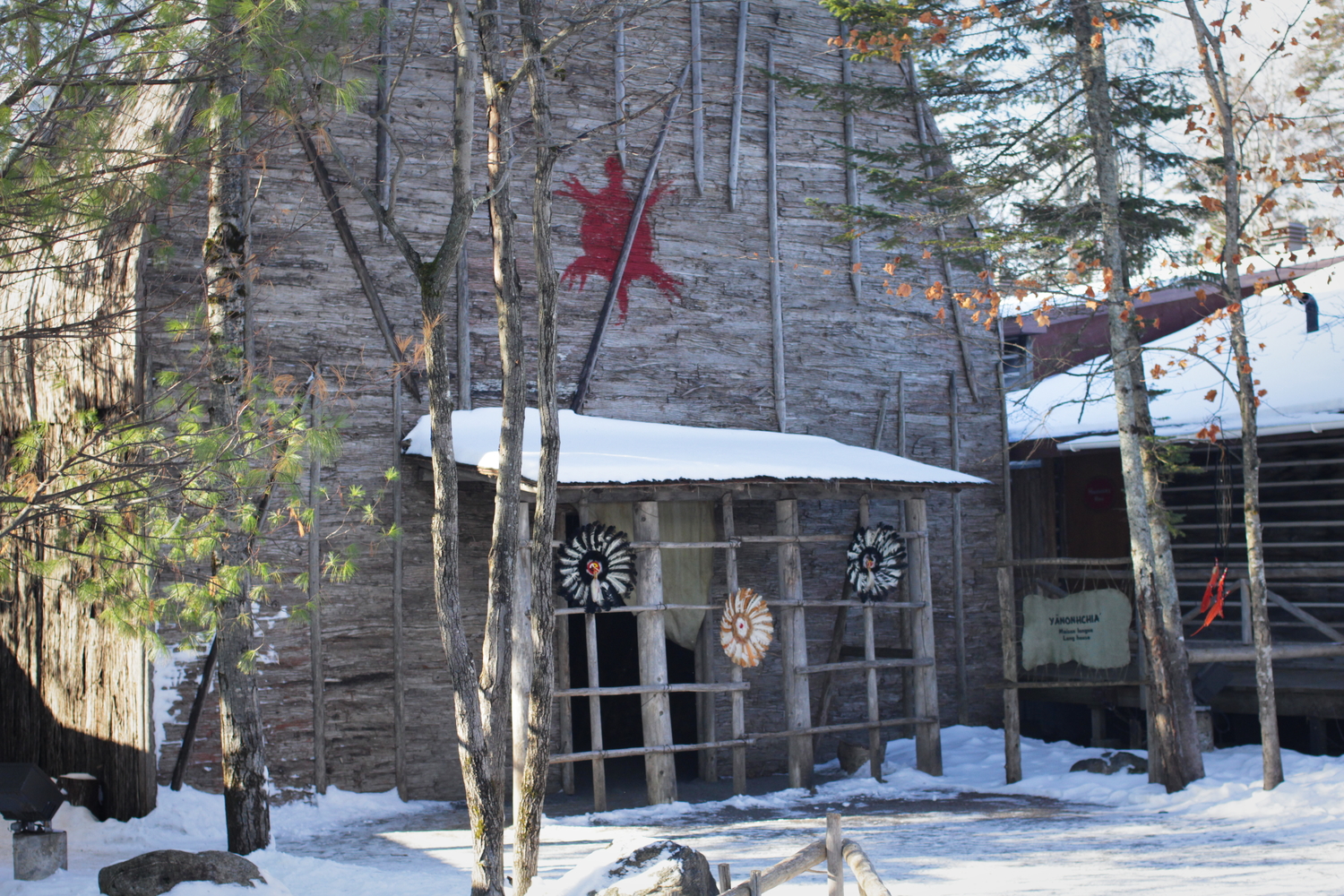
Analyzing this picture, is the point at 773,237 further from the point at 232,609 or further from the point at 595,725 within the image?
the point at 232,609

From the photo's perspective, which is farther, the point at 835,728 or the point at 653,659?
the point at 835,728

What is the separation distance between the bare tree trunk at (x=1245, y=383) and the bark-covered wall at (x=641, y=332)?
13.7ft

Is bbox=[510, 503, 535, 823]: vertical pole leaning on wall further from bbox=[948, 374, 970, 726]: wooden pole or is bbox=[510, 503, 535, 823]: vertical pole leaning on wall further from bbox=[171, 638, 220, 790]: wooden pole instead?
bbox=[948, 374, 970, 726]: wooden pole

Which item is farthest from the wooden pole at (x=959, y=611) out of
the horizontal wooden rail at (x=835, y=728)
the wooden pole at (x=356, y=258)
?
the wooden pole at (x=356, y=258)

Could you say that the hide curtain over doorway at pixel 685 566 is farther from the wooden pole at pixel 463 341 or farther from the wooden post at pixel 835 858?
the wooden post at pixel 835 858

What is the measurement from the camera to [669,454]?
1068 centimetres

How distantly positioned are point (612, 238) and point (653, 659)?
4.66 metres

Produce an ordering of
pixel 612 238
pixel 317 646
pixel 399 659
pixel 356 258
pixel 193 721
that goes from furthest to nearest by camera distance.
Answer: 1. pixel 612 238
2. pixel 356 258
3. pixel 399 659
4. pixel 317 646
5. pixel 193 721

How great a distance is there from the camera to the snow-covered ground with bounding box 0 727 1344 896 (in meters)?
7.44

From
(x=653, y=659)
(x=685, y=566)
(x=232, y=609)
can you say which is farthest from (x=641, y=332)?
(x=232, y=609)

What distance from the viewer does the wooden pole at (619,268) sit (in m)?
12.2

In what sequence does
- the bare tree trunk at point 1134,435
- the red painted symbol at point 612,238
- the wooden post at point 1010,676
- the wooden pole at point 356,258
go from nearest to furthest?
the bare tree trunk at point 1134,435 < the wooden pole at point 356,258 < the wooden post at point 1010,676 < the red painted symbol at point 612,238

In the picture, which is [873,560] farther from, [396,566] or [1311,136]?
[1311,136]

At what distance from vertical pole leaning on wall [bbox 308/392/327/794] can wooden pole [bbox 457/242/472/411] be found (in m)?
1.43
